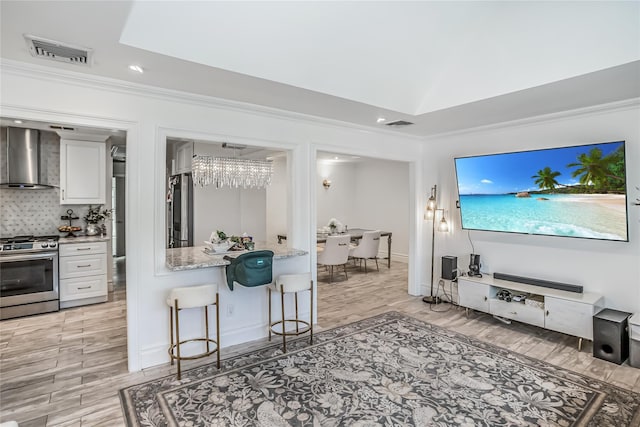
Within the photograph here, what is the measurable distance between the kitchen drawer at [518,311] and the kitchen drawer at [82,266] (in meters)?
5.45

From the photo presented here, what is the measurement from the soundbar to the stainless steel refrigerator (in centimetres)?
526

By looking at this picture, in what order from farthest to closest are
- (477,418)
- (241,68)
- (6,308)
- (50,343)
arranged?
(6,308)
(50,343)
(241,68)
(477,418)

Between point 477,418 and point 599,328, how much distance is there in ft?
6.17

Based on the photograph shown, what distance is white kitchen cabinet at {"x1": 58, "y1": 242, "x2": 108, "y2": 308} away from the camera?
16.0 ft

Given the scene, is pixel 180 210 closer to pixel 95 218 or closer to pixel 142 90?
pixel 95 218

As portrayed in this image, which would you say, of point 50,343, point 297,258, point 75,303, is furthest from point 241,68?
point 75,303

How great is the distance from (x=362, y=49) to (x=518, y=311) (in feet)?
11.1

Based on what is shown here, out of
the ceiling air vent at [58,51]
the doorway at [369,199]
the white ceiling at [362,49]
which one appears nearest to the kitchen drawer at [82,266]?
the white ceiling at [362,49]

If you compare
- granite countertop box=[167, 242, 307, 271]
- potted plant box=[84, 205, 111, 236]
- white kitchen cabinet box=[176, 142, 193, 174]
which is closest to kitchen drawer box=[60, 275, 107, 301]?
potted plant box=[84, 205, 111, 236]

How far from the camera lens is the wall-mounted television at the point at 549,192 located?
136 inches

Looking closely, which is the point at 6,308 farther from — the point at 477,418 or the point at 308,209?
the point at 477,418

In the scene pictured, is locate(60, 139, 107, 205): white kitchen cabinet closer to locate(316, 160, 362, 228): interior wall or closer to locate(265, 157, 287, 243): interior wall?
locate(265, 157, 287, 243): interior wall

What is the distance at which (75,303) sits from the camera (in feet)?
16.4

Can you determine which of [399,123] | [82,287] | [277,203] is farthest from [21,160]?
[399,123]
